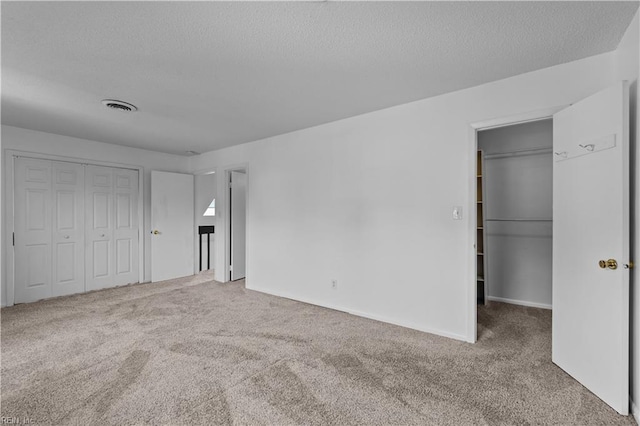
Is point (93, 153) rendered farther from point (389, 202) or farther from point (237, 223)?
point (389, 202)

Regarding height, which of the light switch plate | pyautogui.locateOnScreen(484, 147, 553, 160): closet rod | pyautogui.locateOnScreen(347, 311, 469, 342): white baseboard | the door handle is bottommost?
pyautogui.locateOnScreen(347, 311, 469, 342): white baseboard

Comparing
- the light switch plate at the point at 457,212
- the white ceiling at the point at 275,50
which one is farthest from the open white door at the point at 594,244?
the light switch plate at the point at 457,212

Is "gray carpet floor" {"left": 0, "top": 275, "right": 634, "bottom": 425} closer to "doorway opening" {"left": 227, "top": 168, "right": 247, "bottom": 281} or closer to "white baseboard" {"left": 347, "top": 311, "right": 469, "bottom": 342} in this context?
"white baseboard" {"left": 347, "top": 311, "right": 469, "bottom": 342}

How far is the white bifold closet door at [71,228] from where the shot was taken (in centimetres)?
412

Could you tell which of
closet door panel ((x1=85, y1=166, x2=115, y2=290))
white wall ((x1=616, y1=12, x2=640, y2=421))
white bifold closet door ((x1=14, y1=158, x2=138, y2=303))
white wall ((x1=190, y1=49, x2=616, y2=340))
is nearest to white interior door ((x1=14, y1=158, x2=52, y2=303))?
white bifold closet door ((x1=14, y1=158, x2=138, y2=303))

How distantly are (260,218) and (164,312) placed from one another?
1.77 meters

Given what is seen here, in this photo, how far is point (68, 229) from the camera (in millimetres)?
4504

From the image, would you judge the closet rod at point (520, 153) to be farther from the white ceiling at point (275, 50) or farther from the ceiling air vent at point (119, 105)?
the ceiling air vent at point (119, 105)

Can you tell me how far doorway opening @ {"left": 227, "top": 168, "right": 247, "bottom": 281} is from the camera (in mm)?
5324

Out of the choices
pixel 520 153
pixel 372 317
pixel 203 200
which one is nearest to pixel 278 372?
pixel 372 317

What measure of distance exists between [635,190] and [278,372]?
103 inches

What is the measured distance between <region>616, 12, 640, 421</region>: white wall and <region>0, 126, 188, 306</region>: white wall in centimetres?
606

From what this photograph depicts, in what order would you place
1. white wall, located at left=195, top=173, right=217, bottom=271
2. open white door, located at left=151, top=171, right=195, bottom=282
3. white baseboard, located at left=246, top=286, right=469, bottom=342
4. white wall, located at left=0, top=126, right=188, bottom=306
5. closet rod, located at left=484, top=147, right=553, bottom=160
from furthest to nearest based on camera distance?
white wall, located at left=195, top=173, right=217, bottom=271, open white door, located at left=151, top=171, right=195, bottom=282, white wall, located at left=0, top=126, right=188, bottom=306, closet rod, located at left=484, top=147, right=553, bottom=160, white baseboard, located at left=246, top=286, right=469, bottom=342

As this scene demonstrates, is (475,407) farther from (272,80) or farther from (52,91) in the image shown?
(52,91)
